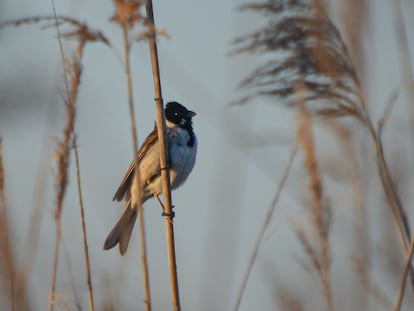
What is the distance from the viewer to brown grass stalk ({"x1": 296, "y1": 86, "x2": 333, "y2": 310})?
226cm

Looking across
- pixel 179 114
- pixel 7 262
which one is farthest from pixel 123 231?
pixel 7 262

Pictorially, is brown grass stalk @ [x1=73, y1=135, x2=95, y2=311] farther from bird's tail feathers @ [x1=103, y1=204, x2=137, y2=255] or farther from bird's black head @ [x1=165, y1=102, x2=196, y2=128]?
bird's black head @ [x1=165, y1=102, x2=196, y2=128]

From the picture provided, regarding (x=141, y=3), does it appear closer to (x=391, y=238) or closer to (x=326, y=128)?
(x=326, y=128)

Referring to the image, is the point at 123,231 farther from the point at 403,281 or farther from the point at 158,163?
the point at 403,281

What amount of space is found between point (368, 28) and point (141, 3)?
0.97 metres

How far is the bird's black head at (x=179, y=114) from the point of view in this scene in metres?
4.35

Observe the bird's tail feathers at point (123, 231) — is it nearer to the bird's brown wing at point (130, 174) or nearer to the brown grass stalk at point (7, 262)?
the bird's brown wing at point (130, 174)

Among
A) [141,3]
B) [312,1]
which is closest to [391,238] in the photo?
[312,1]

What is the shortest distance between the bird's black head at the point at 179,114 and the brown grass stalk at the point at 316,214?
81.2 inches

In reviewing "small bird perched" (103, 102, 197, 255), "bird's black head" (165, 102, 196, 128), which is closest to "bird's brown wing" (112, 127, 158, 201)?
"small bird perched" (103, 102, 197, 255)

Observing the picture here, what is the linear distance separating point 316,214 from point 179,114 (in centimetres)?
229

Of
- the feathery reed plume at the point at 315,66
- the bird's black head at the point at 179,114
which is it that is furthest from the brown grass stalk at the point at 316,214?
the bird's black head at the point at 179,114

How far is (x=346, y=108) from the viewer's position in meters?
2.29

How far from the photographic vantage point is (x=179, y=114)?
4422 mm
